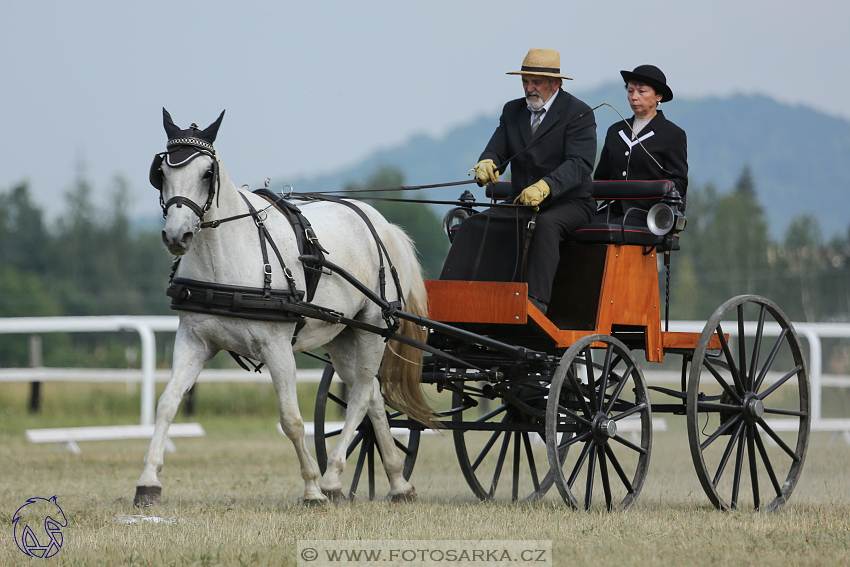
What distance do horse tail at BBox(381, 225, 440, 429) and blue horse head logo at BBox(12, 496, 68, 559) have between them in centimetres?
226

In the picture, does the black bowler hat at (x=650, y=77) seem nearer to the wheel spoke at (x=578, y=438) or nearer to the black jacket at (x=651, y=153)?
the black jacket at (x=651, y=153)

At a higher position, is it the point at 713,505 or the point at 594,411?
the point at 594,411

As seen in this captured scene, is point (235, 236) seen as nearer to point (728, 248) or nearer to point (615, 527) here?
point (615, 527)

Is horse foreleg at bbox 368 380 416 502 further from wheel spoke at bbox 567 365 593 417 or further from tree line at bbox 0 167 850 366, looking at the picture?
tree line at bbox 0 167 850 366

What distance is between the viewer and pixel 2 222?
59.5 meters

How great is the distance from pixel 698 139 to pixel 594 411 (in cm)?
16601

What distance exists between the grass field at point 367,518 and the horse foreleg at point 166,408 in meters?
0.11

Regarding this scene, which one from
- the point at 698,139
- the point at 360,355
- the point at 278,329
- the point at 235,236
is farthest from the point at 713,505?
the point at 698,139

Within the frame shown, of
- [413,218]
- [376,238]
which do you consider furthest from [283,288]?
[413,218]

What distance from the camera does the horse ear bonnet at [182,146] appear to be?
5652 millimetres

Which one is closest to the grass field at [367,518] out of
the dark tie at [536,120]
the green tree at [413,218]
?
the dark tie at [536,120]

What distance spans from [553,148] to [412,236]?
28.5 m

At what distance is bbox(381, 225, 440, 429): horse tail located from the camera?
23.1 feet

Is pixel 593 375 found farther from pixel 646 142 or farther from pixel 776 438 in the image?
pixel 646 142
